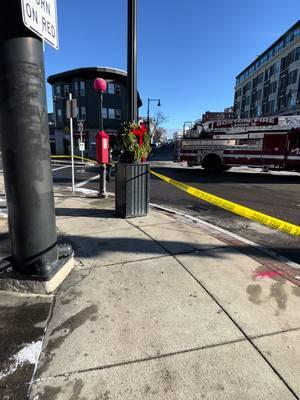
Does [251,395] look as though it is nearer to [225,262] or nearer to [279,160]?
[225,262]

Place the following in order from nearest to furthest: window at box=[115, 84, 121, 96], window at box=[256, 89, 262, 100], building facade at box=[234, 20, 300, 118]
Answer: window at box=[115, 84, 121, 96] < building facade at box=[234, 20, 300, 118] < window at box=[256, 89, 262, 100]

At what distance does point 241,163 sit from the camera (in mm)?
17297

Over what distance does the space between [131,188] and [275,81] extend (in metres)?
58.9

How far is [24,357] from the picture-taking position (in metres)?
2.31

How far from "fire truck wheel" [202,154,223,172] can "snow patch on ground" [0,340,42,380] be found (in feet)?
55.1

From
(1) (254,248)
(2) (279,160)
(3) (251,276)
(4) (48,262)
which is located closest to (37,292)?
(4) (48,262)

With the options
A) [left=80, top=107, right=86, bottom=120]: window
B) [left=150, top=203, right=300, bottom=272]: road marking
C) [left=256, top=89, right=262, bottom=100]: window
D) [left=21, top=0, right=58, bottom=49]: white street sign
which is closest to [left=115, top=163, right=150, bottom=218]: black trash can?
[left=150, top=203, right=300, bottom=272]: road marking

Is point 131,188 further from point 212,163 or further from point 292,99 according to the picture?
point 292,99

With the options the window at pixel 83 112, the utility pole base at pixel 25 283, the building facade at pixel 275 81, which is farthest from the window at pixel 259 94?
the utility pole base at pixel 25 283

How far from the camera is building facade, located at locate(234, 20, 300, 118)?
4653 centimetres

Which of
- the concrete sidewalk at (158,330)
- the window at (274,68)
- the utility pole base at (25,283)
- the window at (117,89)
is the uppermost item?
the window at (274,68)

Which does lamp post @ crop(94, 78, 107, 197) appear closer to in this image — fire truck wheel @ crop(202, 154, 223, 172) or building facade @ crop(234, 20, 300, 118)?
fire truck wheel @ crop(202, 154, 223, 172)

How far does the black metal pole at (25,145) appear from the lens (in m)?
2.80

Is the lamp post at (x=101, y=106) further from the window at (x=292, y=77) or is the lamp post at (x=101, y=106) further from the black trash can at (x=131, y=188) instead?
the window at (x=292, y=77)
